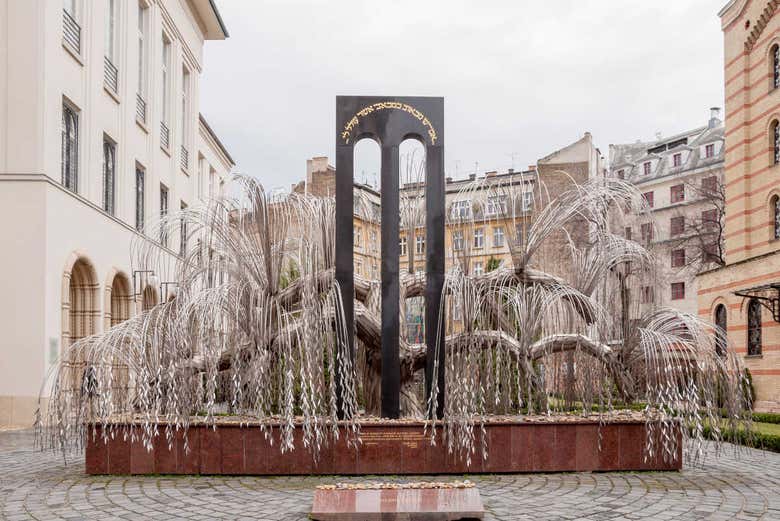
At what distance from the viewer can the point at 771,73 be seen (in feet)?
79.3

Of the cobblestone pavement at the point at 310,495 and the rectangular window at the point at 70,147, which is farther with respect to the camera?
the rectangular window at the point at 70,147

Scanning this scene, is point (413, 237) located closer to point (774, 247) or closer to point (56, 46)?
point (56, 46)

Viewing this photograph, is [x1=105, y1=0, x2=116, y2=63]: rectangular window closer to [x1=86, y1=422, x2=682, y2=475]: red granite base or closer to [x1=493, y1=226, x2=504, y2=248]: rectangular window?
[x1=493, y1=226, x2=504, y2=248]: rectangular window

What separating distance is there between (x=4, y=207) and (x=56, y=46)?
12.3 ft

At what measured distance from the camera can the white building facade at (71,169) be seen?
607 inches

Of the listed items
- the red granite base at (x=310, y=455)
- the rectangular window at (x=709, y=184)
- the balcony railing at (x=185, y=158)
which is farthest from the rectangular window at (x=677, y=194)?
the red granite base at (x=310, y=455)

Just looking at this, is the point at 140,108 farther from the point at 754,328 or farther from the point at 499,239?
the point at 754,328

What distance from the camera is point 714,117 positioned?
59969 millimetres

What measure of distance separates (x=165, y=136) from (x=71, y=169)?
8406 mm

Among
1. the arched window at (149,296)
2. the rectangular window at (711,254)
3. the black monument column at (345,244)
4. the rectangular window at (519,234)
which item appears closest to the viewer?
the black monument column at (345,244)

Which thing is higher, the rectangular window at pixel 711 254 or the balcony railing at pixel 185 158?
the balcony railing at pixel 185 158

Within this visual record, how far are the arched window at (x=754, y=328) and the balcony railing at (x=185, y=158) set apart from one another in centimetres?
1973

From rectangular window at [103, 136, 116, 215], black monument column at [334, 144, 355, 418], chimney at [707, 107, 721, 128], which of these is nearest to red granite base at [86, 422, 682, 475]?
black monument column at [334, 144, 355, 418]

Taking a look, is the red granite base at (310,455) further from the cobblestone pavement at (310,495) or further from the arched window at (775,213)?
the arched window at (775,213)
